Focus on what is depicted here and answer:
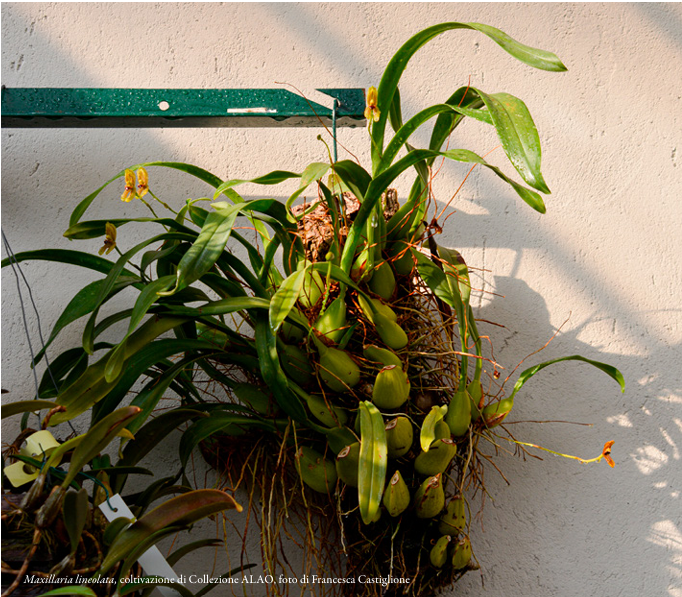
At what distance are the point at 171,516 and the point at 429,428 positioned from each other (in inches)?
14.3

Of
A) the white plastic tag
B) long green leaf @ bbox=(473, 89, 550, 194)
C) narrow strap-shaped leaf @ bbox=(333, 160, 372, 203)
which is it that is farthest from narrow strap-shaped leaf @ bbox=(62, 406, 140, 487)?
long green leaf @ bbox=(473, 89, 550, 194)

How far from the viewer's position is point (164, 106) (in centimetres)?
112

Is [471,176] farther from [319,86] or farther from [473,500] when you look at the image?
[473,500]

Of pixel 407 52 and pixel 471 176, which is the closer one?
pixel 407 52

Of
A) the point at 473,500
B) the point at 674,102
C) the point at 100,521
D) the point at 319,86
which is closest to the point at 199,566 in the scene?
the point at 100,521

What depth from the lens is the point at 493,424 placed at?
1010mm

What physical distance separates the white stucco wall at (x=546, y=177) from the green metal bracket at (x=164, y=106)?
0.11 metres

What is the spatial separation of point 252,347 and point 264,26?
0.71 meters

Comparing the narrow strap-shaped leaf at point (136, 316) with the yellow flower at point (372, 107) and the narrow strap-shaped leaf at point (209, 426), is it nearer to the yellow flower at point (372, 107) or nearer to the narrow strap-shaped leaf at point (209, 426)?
the narrow strap-shaped leaf at point (209, 426)

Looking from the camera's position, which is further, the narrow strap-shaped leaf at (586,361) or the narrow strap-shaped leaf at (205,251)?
the narrow strap-shaped leaf at (586,361)

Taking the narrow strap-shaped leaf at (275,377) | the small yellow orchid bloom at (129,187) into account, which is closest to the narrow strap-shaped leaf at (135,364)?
the narrow strap-shaped leaf at (275,377)

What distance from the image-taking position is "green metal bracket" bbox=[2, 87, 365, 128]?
1116 millimetres

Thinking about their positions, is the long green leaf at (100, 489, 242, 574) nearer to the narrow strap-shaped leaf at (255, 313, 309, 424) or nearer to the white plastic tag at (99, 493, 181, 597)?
the white plastic tag at (99, 493, 181, 597)

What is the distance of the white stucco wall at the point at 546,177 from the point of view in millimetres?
1140
